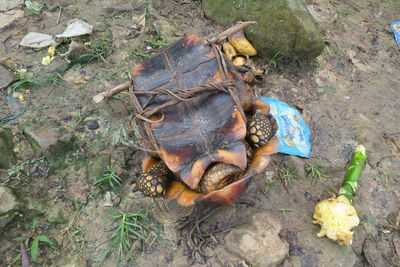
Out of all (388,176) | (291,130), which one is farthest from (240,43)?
(388,176)

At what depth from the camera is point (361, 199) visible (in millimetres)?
2348

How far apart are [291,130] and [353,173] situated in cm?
59

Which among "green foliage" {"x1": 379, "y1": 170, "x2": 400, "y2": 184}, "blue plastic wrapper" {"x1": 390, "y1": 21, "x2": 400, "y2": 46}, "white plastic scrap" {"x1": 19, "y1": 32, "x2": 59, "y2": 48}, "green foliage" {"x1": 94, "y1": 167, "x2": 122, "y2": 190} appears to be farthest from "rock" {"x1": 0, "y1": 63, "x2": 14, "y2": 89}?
"blue plastic wrapper" {"x1": 390, "y1": 21, "x2": 400, "y2": 46}

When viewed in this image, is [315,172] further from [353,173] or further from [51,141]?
[51,141]

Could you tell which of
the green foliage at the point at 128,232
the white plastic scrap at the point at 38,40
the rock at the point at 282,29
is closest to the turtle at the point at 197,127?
the green foliage at the point at 128,232

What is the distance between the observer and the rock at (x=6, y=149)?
2164 mm

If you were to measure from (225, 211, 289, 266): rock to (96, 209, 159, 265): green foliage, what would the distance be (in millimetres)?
540

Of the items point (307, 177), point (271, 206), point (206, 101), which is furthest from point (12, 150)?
point (307, 177)

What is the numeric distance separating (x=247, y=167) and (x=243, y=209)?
515 mm

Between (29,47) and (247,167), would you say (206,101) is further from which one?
(29,47)

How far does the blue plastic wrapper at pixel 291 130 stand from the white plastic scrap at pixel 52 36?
1.91m

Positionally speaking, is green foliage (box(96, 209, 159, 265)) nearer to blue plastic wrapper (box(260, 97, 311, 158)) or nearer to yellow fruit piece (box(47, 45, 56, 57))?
blue plastic wrapper (box(260, 97, 311, 158))

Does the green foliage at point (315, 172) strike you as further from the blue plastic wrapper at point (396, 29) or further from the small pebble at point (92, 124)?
the blue plastic wrapper at point (396, 29)

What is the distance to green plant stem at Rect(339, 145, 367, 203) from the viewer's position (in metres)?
2.26
